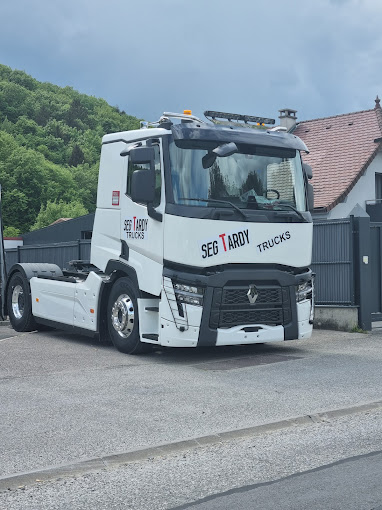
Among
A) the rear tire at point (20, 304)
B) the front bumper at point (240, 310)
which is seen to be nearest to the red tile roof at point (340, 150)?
the rear tire at point (20, 304)

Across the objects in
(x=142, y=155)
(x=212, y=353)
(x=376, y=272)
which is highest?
(x=142, y=155)

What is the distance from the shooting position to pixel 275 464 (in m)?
6.11

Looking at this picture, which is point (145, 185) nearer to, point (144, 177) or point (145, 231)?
point (144, 177)

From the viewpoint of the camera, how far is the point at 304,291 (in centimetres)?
1223

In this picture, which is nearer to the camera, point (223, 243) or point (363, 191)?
point (223, 243)

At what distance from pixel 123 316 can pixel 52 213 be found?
76619 mm

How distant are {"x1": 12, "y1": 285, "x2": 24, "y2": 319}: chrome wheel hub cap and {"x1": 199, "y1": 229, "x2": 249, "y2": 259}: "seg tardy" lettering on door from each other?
225 inches

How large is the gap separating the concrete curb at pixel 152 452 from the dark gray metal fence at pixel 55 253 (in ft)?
41.2

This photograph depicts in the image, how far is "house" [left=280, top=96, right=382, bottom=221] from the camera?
31047mm

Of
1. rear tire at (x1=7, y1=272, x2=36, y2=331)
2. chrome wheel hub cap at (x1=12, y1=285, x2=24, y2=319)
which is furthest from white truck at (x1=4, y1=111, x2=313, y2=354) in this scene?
chrome wheel hub cap at (x1=12, y1=285, x2=24, y2=319)

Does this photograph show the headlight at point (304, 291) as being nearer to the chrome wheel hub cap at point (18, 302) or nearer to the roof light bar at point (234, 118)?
the roof light bar at point (234, 118)

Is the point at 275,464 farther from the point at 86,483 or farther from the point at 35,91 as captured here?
the point at 35,91

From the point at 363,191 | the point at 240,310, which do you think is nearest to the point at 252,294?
the point at 240,310

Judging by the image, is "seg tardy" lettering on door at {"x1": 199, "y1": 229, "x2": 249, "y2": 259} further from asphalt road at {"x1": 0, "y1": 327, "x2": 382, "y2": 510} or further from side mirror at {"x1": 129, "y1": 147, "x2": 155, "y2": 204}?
asphalt road at {"x1": 0, "y1": 327, "x2": 382, "y2": 510}
